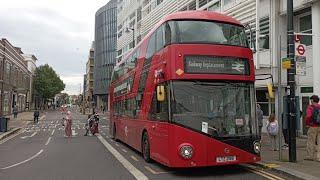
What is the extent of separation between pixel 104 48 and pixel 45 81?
17.9 m

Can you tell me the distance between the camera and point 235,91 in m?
11.3

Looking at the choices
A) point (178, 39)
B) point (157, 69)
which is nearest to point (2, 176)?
point (157, 69)

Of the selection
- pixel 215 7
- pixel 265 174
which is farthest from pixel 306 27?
pixel 265 174

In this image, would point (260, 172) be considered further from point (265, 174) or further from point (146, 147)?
point (146, 147)

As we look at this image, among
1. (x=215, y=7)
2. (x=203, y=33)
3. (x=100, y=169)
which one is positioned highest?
(x=215, y=7)

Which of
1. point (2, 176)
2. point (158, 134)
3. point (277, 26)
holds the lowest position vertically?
point (2, 176)

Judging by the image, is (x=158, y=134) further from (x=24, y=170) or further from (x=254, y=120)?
(x=24, y=170)

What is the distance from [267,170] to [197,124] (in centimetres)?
229

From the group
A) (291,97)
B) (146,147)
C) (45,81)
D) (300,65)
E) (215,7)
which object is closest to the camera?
(291,97)

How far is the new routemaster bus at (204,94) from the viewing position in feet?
35.5

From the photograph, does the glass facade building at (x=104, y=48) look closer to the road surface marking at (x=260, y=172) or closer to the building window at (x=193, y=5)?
the building window at (x=193, y=5)

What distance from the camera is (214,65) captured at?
11234 millimetres

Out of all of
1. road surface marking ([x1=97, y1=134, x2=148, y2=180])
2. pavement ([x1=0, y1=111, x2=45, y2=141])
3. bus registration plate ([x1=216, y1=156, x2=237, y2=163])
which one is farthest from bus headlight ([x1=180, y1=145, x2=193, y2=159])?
pavement ([x1=0, y1=111, x2=45, y2=141])

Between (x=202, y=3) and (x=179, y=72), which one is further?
(x=202, y=3)
